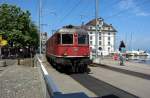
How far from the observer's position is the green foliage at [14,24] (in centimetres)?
7556

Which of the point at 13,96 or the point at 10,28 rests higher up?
the point at 10,28

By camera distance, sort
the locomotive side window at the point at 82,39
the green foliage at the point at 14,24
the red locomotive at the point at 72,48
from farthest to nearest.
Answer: the green foliage at the point at 14,24 → the locomotive side window at the point at 82,39 → the red locomotive at the point at 72,48

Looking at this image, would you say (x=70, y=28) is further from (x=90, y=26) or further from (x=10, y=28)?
(x=90, y=26)

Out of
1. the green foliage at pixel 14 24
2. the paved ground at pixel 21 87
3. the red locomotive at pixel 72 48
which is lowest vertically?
the paved ground at pixel 21 87

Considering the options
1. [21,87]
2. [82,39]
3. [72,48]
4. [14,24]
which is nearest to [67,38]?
[72,48]

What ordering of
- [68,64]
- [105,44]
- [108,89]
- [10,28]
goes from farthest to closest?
[105,44], [10,28], [68,64], [108,89]

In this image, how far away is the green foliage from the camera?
75.6m

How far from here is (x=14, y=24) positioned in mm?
76688

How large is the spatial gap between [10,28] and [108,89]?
61073 millimetres

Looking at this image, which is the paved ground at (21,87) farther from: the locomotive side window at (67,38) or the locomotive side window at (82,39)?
the locomotive side window at (82,39)

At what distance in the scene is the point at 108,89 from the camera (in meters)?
17.2

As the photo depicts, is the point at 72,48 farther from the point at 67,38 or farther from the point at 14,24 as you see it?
the point at 14,24

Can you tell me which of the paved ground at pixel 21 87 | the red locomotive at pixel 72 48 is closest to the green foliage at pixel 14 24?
the red locomotive at pixel 72 48

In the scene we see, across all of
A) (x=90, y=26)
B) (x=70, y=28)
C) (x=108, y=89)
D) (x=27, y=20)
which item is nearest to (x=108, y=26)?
(x=90, y=26)
